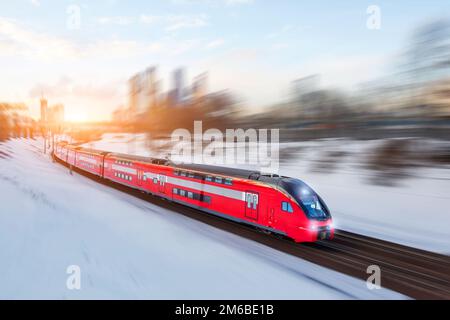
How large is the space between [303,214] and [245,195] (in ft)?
12.1

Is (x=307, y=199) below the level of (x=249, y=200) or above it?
above

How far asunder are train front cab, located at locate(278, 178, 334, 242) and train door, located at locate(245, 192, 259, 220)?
155 cm

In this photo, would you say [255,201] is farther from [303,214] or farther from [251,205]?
[303,214]

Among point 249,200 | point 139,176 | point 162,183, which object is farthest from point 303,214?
point 139,176

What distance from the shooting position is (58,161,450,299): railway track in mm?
11852

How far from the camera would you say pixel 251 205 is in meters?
16.8

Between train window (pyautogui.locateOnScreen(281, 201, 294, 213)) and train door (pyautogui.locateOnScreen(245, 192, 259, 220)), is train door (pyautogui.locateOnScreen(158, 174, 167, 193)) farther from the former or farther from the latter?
train window (pyautogui.locateOnScreen(281, 201, 294, 213))

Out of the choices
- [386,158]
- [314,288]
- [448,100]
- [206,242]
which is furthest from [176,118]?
[314,288]

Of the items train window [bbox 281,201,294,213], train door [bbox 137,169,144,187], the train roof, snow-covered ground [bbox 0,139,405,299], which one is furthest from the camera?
train door [bbox 137,169,144,187]

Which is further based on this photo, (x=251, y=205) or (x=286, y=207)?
(x=251, y=205)

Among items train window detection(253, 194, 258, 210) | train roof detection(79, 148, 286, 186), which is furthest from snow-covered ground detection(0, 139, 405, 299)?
train roof detection(79, 148, 286, 186)

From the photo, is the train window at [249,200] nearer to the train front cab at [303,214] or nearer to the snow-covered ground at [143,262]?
the snow-covered ground at [143,262]

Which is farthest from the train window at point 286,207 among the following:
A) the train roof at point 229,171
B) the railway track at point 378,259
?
the railway track at point 378,259
